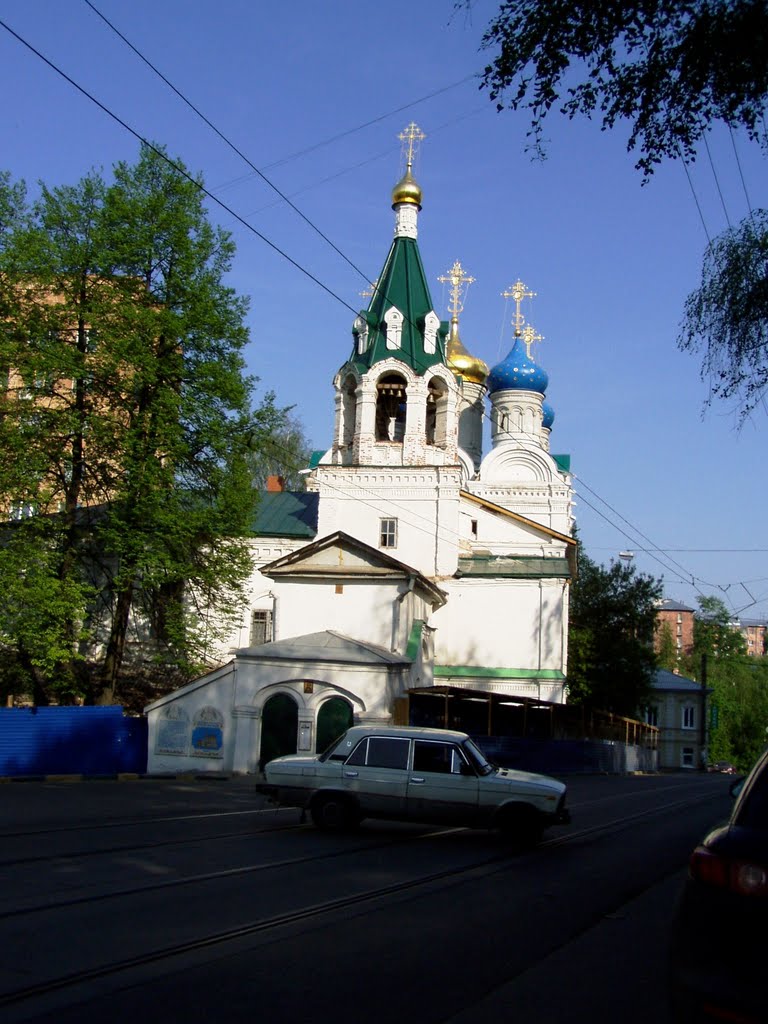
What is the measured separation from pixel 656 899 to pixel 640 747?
47.4m

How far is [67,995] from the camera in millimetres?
6191

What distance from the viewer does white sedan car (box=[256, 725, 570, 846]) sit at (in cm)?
1457

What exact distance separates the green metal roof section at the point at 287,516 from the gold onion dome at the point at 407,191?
11998 mm

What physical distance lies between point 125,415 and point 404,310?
47.4 ft

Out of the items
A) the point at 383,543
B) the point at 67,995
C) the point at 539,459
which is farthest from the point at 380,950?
the point at 539,459

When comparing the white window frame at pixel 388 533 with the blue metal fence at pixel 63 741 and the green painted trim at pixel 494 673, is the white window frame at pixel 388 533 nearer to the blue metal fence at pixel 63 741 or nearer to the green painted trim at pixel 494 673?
the green painted trim at pixel 494 673

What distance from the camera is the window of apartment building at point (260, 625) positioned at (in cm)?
3984

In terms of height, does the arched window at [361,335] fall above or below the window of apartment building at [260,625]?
above

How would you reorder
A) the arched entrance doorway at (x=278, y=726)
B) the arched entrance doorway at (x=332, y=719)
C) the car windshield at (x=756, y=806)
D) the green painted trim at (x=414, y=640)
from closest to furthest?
the car windshield at (x=756, y=806)
the arched entrance doorway at (x=332, y=719)
the arched entrance doorway at (x=278, y=726)
the green painted trim at (x=414, y=640)

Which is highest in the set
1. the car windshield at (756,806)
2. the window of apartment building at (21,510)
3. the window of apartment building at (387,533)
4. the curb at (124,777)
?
the window of apartment building at (387,533)

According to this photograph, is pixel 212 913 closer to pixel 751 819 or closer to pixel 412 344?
pixel 751 819

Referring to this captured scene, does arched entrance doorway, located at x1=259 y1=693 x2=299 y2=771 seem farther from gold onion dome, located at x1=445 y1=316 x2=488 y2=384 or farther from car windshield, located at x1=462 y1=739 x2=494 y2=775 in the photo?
gold onion dome, located at x1=445 y1=316 x2=488 y2=384

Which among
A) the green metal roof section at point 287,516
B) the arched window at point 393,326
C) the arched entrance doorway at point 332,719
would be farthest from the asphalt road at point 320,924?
the green metal roof section at point 287,516

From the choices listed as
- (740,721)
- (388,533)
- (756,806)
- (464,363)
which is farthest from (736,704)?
(756,806)
